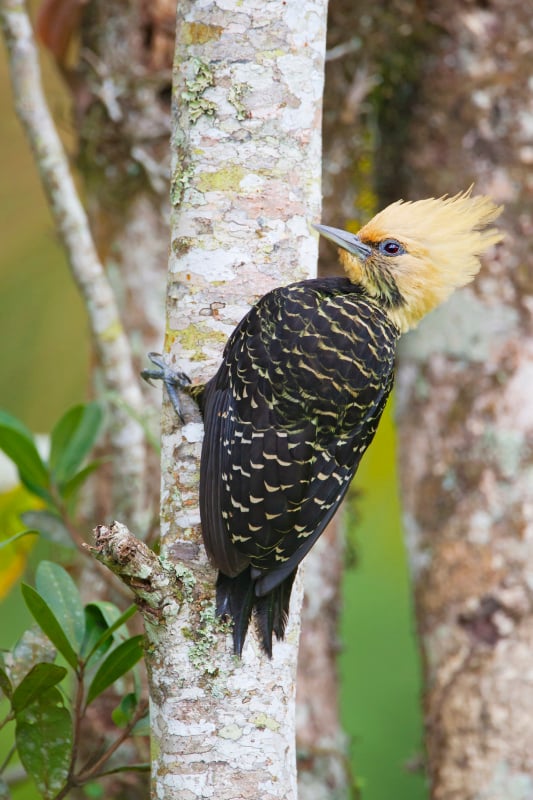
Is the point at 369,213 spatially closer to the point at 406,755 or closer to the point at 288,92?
the point at 288,92

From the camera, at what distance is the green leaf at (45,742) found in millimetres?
2207

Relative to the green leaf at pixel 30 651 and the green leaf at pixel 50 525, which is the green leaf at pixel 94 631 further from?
the green leaf at pixel 50 525

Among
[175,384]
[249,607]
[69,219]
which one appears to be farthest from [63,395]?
[249,607]

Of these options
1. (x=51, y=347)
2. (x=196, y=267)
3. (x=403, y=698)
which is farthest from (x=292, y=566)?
(x=51, y=347)

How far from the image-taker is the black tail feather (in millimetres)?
2021

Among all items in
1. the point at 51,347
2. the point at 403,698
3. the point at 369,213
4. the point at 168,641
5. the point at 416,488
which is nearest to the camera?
the point at 168,641

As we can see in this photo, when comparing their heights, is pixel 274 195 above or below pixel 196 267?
above

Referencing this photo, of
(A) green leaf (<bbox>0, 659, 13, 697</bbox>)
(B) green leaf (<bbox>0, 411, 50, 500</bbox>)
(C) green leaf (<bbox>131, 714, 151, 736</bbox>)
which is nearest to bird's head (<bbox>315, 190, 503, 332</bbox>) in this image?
(B) green leaf (<bbox>0, 411, 50, 500</bbox>)

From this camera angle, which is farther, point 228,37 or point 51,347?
point 51,347

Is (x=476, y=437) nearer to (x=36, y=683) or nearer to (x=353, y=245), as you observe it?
(x=353, y=245)

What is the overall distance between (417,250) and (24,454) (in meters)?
1.26

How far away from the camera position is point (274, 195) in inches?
87.0

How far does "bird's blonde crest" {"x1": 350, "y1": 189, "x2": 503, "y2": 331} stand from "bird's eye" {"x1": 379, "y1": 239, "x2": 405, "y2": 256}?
0.04 ft

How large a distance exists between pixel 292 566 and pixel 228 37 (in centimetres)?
123
